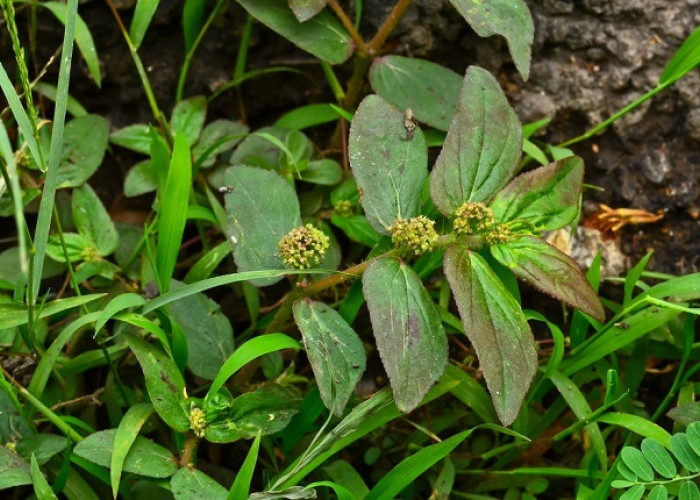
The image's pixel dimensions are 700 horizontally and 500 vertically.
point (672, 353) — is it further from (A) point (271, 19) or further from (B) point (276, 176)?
(A) point (271, 19)

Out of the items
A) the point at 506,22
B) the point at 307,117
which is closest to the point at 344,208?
the point at 307,117

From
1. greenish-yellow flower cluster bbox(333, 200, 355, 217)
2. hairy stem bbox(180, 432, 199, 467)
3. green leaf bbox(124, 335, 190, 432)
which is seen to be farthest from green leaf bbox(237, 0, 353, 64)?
hairy stem bbox(180, 432, 199, 467)

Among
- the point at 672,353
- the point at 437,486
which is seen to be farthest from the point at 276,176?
the point at 672,353

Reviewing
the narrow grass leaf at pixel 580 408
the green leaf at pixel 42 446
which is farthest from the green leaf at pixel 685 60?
the green leaf at pixel 42 446

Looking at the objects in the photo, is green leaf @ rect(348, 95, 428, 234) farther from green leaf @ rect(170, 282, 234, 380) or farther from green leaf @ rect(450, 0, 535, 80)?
green leaf @ rect(170, 282, 234, 380)

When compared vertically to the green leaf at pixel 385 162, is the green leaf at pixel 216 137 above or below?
below

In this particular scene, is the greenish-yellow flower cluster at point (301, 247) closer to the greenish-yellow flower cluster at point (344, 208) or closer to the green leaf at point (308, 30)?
the greenish-yellow flower cluster at point (344, 208)
